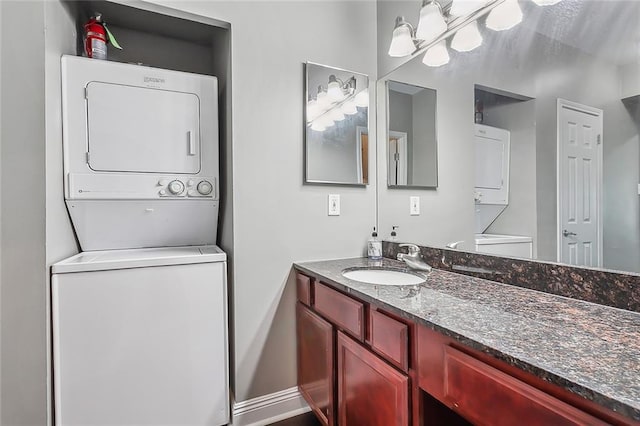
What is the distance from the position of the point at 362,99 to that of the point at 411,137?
0.40 m

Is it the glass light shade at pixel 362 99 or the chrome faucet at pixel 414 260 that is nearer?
the chrome faucet at pixel 414 260

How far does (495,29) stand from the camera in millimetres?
1399

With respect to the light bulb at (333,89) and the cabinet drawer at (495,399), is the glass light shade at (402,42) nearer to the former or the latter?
the light bulb at (333,89)

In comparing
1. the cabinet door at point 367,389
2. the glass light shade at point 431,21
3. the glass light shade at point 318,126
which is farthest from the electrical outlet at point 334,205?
the glass light shade at point 431,21

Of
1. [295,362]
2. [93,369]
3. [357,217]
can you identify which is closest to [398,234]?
[357,217]

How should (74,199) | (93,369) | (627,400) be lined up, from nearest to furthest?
1. (627,400)
2. (93,369)
3. (74,199)

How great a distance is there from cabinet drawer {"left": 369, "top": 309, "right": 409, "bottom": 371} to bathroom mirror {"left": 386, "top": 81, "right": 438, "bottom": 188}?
997 millimetres

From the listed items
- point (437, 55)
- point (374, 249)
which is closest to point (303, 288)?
point (374, 249)

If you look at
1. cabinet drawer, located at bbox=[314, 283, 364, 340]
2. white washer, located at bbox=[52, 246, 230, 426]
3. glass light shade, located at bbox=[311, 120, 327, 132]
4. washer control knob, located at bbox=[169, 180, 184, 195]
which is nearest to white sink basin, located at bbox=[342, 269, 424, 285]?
cabinet drawer, located at bbox=[314, 283, 364, 340]

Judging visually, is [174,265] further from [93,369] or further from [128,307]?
[93,369]

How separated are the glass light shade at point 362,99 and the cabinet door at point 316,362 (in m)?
1.29

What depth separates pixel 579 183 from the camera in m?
1.09

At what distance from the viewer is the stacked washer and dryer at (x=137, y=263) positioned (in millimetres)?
1339

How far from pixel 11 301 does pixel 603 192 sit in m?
2.22
